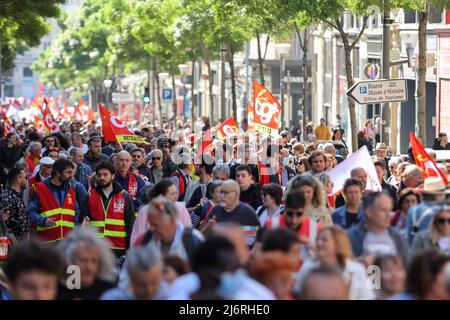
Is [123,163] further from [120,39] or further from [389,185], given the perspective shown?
[120,39]

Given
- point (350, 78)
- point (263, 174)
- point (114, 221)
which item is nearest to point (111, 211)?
point (114, 221)

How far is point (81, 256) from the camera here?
10.0 metres

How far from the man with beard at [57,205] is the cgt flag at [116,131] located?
8.53 m

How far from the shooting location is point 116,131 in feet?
85.4

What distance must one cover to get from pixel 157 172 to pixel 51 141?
556 cm

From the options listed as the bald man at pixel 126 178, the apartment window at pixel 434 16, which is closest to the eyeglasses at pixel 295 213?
the bald man at pixel 126 178

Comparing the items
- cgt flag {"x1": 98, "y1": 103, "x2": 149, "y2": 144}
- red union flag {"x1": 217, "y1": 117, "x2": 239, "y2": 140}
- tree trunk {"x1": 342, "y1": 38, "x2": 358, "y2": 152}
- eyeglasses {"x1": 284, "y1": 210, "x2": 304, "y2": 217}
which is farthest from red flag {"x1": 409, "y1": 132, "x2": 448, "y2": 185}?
red union flag {"x1": 217, "y1": 117, "x2": 239, "y2": 140}

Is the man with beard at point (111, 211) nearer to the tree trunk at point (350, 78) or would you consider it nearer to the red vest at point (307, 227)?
the red vest at point (307, 227)

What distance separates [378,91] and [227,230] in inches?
619

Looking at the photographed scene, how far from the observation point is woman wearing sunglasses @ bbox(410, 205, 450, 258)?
11.6m

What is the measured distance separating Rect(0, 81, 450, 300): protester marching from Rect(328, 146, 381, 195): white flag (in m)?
0.02

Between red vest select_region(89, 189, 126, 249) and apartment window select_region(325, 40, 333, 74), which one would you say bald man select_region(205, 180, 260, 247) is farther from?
apartment window select_region(325, 40, 333, 74)

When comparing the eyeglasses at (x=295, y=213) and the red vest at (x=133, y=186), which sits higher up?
the eyeglasses at (x=295, y=213)

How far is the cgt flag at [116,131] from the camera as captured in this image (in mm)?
25875
